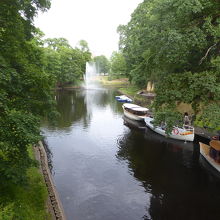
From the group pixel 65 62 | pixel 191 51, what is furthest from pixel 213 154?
pixel 65 62

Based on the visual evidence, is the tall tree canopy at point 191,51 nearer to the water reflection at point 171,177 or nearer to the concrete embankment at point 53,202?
the water reflection at point 171,177

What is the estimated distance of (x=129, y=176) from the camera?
19.4m

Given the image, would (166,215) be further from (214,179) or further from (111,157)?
(111,157)

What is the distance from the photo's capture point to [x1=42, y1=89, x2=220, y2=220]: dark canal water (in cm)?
1495

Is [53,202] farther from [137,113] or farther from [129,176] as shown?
[137,113]

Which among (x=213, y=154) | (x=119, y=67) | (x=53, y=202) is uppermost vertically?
(x=119, y=67)

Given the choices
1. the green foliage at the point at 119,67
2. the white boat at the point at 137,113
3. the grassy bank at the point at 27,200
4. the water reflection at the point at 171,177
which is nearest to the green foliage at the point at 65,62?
the green foliage at the point at 119,67

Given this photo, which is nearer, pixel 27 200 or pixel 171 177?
pixel 27 200

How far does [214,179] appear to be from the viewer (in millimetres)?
19156

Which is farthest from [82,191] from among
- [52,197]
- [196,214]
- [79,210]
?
[196,214]

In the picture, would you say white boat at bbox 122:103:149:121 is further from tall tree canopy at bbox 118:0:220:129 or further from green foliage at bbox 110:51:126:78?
green foliage at bbox 110:51:126:78

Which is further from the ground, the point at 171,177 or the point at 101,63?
the point at 101,63

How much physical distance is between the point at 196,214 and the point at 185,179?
4.68 m

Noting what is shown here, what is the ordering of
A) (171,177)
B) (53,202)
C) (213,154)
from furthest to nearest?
(213,154)
(171,177)
(53,202)
